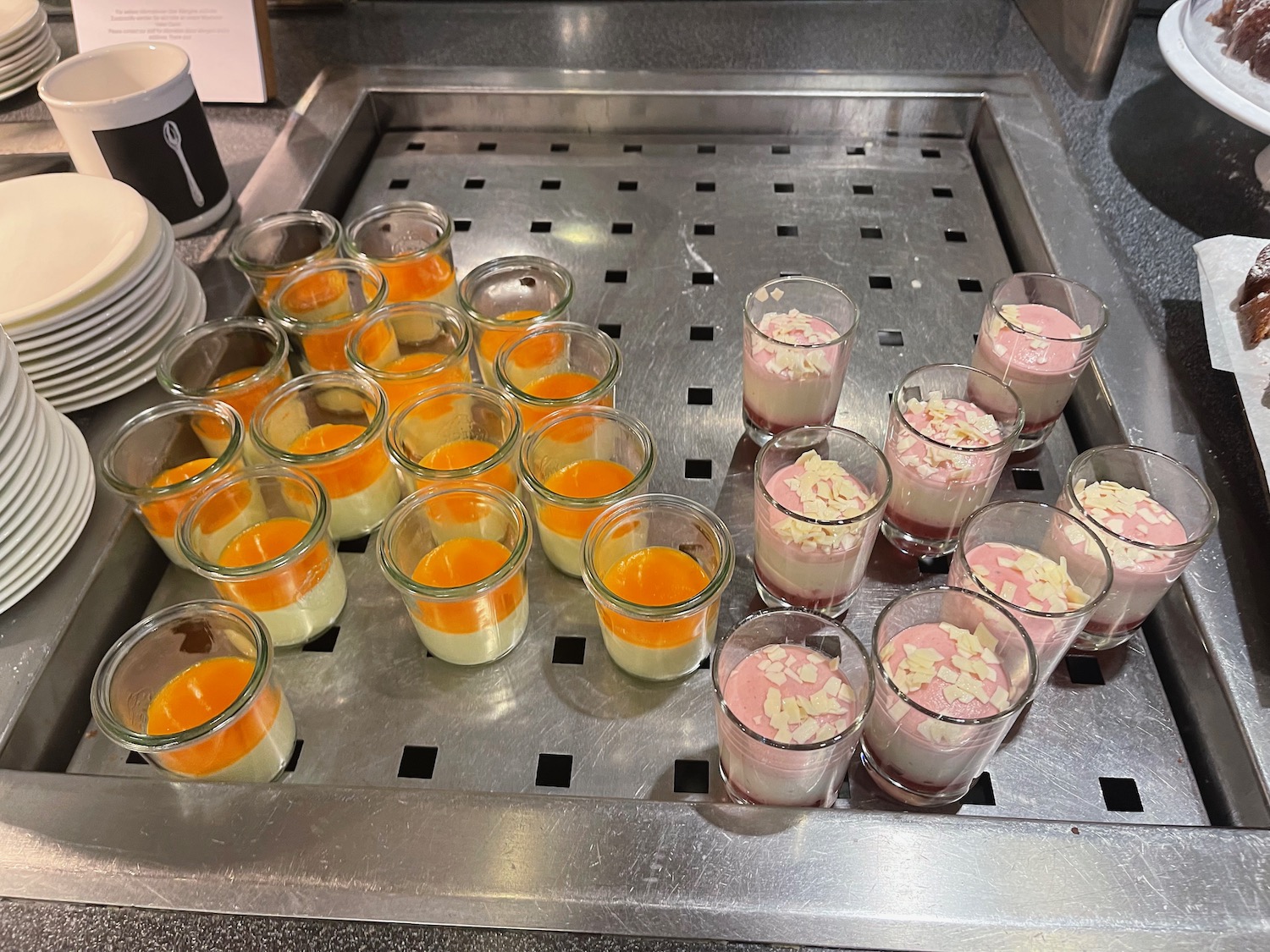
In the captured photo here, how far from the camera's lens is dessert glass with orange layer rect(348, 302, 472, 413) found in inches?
39.4

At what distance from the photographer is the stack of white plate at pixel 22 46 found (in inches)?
59.0

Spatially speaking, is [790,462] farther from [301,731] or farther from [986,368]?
[301,731]

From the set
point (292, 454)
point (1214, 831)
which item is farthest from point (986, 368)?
point (292, 454)

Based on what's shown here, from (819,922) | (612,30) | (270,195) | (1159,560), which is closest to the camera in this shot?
(819,922)

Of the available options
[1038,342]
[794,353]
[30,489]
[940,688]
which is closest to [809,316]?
[794,353]

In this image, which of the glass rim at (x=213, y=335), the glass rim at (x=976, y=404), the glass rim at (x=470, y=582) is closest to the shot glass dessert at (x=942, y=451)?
the glass rim at (x=976, y=404)

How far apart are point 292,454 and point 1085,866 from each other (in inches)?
31.7

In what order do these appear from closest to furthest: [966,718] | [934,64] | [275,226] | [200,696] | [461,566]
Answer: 1. [966,718]
2. [200,696]
3. [461,566]
4. [275,226]
5. [934,64]

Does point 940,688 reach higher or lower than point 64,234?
lower

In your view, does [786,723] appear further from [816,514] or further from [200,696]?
[200,696]

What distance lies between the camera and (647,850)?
68 centimetres

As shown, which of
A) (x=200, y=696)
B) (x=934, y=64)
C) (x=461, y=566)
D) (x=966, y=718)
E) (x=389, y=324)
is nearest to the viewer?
(x=966, y=718)

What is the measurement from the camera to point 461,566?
0.87m

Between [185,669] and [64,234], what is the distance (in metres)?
0.58
